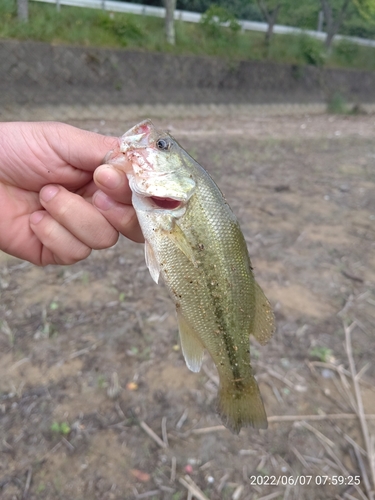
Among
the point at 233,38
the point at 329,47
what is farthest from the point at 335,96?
the point at 233,38

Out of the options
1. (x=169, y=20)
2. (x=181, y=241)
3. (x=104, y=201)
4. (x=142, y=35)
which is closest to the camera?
(x=181, y=241)

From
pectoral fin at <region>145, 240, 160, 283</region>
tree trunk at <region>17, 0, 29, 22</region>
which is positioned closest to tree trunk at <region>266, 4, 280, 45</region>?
tree trunk at <region>17, 0, 29, 22</region>

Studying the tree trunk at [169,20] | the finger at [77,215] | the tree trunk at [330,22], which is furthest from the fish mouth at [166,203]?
the tree trunk at [330,22]

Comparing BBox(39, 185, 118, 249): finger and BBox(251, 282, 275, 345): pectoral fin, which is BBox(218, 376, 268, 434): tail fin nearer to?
BBox(251, 282, 275, 345): pectoral fin

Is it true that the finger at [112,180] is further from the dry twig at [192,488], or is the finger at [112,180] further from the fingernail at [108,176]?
the dry twig at [192,488]

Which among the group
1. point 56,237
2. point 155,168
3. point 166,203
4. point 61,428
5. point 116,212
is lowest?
point 61,428

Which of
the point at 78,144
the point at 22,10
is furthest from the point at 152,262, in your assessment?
the point at 22,10

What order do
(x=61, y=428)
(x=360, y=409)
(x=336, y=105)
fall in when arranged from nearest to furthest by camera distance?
(x=61, y=428) → (x=360, y=409) → (x=336, y=105)

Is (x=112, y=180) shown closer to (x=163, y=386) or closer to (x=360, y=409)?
(x=163, y=386)
